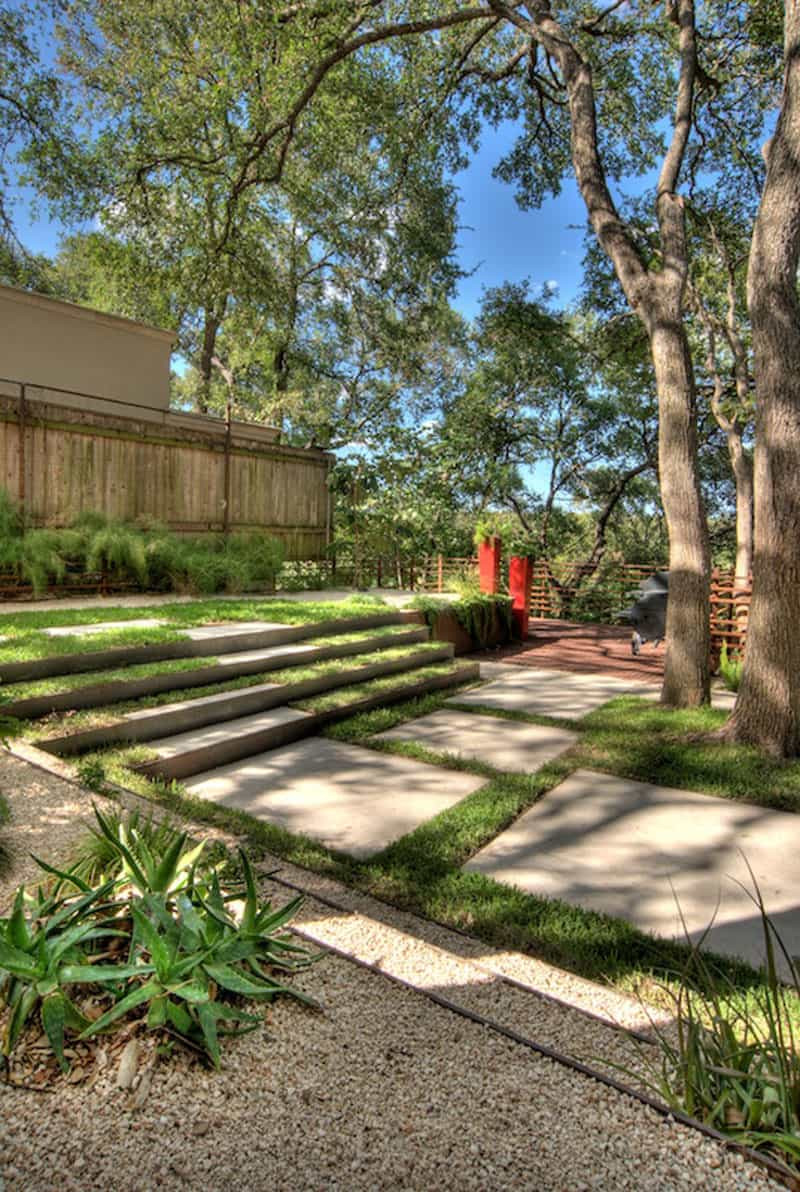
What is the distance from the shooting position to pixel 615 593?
13156 millimetres

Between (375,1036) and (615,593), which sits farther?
(615,593)

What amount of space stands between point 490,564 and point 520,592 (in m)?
0.87

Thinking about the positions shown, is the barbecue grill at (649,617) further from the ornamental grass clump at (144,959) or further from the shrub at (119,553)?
the ornamental grass clump at (144,959)

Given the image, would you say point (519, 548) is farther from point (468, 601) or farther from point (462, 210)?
point (462, 210)

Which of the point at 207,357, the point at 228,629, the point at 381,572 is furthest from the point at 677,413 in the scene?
the point at 207,357

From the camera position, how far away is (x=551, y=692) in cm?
648

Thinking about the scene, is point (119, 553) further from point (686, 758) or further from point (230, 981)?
point (230, 981)

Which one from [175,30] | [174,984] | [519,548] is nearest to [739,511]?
[519,548]

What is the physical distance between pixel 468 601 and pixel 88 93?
27.9 feet

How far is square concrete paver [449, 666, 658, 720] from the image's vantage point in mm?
5781

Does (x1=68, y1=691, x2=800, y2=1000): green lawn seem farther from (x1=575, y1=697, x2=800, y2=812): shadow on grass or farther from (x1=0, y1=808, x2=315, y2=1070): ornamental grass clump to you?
(x1=0, y1=808, x2=315, y2=1070): ornamental grass clump

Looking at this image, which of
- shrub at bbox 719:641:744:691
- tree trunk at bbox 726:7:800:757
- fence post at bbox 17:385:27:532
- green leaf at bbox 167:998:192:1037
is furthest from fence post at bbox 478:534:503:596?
green leaf at bbox 167:998:192:1037

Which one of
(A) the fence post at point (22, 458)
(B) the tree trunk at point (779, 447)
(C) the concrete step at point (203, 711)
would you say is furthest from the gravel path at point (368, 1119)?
(A) the fence post at point (22, 458)

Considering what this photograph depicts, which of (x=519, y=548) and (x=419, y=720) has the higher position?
(x=519, y=548)
